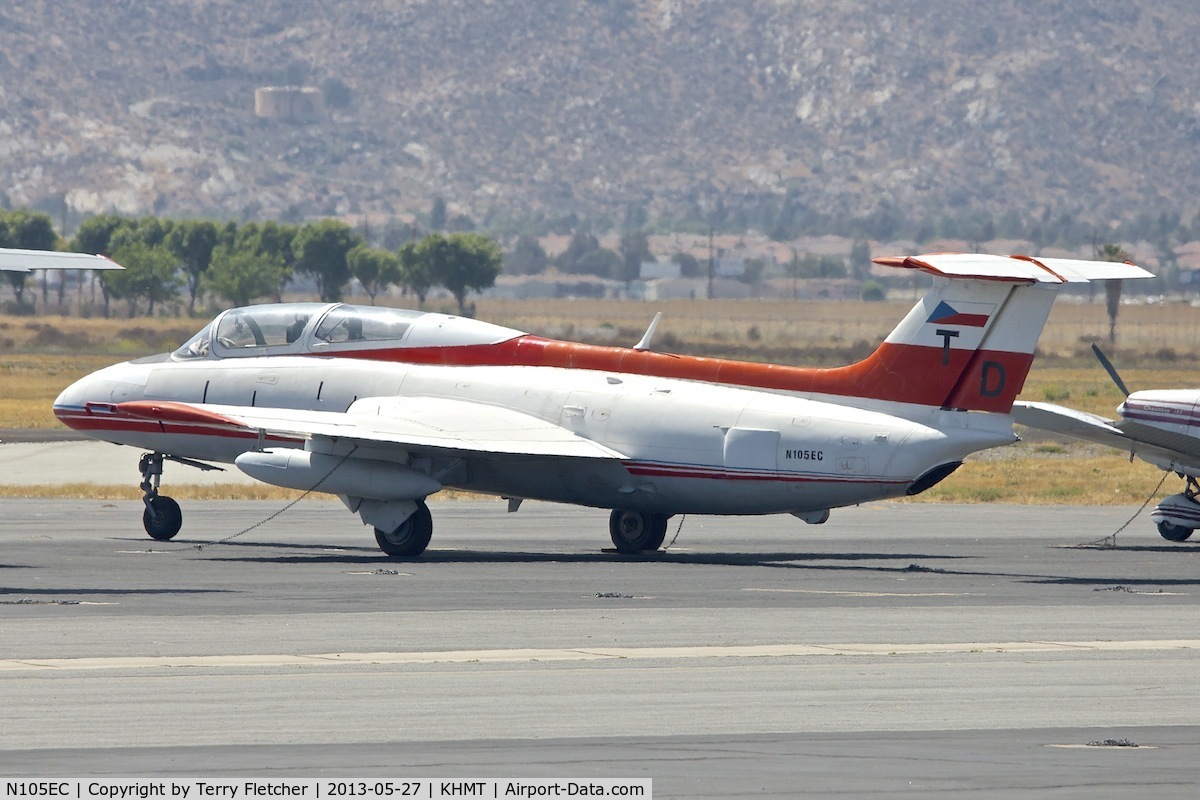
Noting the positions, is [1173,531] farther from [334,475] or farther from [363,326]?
[334,475]

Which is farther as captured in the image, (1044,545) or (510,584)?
(1044,545)

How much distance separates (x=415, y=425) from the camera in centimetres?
3127

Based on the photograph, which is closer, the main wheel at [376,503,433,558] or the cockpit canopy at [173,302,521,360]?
the main wheel at [376,503,433,558]

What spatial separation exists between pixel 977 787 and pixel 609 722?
136 inches

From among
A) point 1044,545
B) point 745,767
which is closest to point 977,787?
point 745,767

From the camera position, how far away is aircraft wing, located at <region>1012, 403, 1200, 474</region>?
34.2m

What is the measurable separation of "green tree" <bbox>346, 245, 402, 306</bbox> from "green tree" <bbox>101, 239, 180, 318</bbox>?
19.9 meters

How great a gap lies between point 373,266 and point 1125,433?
16267 centimetres

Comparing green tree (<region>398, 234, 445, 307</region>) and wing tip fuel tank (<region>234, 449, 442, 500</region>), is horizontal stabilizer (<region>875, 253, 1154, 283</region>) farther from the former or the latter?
green tree (<region>398, 234, 445, 307</region>)

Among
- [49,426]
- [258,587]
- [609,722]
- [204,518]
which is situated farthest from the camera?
[49,426]

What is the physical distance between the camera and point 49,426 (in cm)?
6406

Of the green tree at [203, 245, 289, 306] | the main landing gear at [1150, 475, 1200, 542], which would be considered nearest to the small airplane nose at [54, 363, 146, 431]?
the main landing gear at [1150, 475, 1200, 542]

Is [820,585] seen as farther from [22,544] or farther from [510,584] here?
[22,544]
